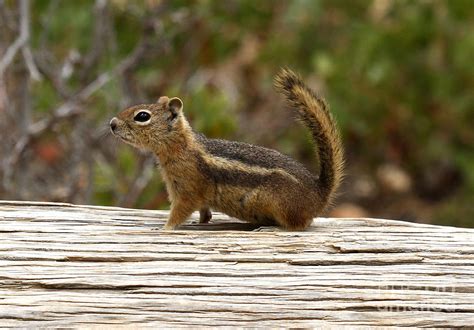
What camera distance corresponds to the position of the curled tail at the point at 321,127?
385cm

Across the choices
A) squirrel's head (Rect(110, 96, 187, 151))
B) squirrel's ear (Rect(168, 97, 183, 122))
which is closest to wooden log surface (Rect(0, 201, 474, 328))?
A: squirrel's head (Rect(110, 96, 187, 151))

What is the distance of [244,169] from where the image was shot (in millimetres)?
3848

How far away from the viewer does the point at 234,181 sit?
151 inches

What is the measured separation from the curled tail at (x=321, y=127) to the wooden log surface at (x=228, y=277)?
24cm

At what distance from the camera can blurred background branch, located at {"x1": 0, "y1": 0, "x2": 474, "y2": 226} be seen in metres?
5.87

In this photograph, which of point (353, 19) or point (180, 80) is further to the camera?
point (353, 19)

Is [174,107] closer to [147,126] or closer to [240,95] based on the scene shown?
[147,126]

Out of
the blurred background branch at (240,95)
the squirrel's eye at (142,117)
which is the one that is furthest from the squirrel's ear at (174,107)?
the blurred background branch at (240,95)

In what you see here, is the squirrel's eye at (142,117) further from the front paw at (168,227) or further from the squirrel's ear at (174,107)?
the front paw at (168,227)

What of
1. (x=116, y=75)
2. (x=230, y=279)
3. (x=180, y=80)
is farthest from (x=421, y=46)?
(x=230, y=279)

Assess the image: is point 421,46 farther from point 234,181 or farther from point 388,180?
point 234,181

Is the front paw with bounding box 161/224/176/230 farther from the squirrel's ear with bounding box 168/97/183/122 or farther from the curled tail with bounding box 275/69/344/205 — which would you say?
the curled tail with bounding box 275/69/344/205

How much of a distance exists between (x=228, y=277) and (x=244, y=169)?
2.24ft

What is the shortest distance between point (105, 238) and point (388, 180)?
536 cm
